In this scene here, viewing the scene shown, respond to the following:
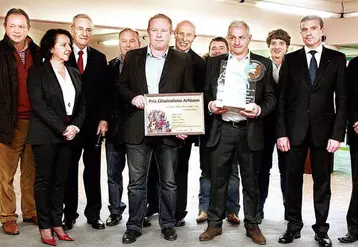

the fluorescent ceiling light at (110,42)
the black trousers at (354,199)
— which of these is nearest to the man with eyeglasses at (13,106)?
the black trousers at (354,199)

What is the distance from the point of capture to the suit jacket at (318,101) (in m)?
3.56

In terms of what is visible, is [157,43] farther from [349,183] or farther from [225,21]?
[225,21]

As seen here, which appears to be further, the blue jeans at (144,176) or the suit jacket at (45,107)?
the blue jeans at (144,176)

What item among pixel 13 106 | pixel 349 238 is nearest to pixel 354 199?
pixel 349 238

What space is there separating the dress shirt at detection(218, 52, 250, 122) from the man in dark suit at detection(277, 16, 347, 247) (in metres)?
0.32

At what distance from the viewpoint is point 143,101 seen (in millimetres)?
3551

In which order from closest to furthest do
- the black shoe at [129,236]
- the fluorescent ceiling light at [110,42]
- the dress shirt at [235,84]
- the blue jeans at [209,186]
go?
1. the dress shirt at [235,84]
2. the black shoe at [129,236]
3. the blue jeans at [209,186]
4. the fluorescent ceiling light at [110,42]

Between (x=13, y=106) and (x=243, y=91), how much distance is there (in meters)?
1.76

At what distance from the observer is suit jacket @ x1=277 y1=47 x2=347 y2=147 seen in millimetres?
3557

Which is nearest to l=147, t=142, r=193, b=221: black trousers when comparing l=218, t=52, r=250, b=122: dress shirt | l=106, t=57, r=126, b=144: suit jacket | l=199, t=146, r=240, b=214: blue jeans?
l=199, t=146, r=240, b=214: blue jeans

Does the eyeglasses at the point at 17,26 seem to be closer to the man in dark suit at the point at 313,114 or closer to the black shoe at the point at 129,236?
the black shoe at the point at 129,236

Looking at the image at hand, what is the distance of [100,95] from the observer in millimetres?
3973

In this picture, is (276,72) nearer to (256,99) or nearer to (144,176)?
(256,99)

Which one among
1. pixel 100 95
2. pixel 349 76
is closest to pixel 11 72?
pixel 100 95
